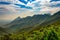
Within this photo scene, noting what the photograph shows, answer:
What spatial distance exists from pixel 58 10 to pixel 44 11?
0.31 metres

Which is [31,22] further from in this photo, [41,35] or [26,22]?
[41,35]

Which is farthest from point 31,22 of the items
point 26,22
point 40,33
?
point 40,33

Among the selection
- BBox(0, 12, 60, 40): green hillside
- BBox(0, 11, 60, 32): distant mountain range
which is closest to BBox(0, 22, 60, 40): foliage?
BBox(0, 12, 60, 40): green hillside

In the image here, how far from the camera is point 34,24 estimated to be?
4.36 meters

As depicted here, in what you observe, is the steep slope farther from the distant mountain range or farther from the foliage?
the foliage

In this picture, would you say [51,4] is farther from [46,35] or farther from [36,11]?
[46,35]

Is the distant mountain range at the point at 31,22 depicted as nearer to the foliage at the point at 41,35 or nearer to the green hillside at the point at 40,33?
the green hillside at the point at 40,33

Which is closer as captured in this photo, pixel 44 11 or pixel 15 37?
pixel 15 37

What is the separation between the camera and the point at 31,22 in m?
4.36

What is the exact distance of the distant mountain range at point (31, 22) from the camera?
14.0 ft

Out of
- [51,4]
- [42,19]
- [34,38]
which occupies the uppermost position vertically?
[51,4]

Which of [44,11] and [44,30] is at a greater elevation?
[44,11]

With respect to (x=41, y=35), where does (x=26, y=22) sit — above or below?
above

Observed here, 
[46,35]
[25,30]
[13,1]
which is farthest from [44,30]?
[13,1]
